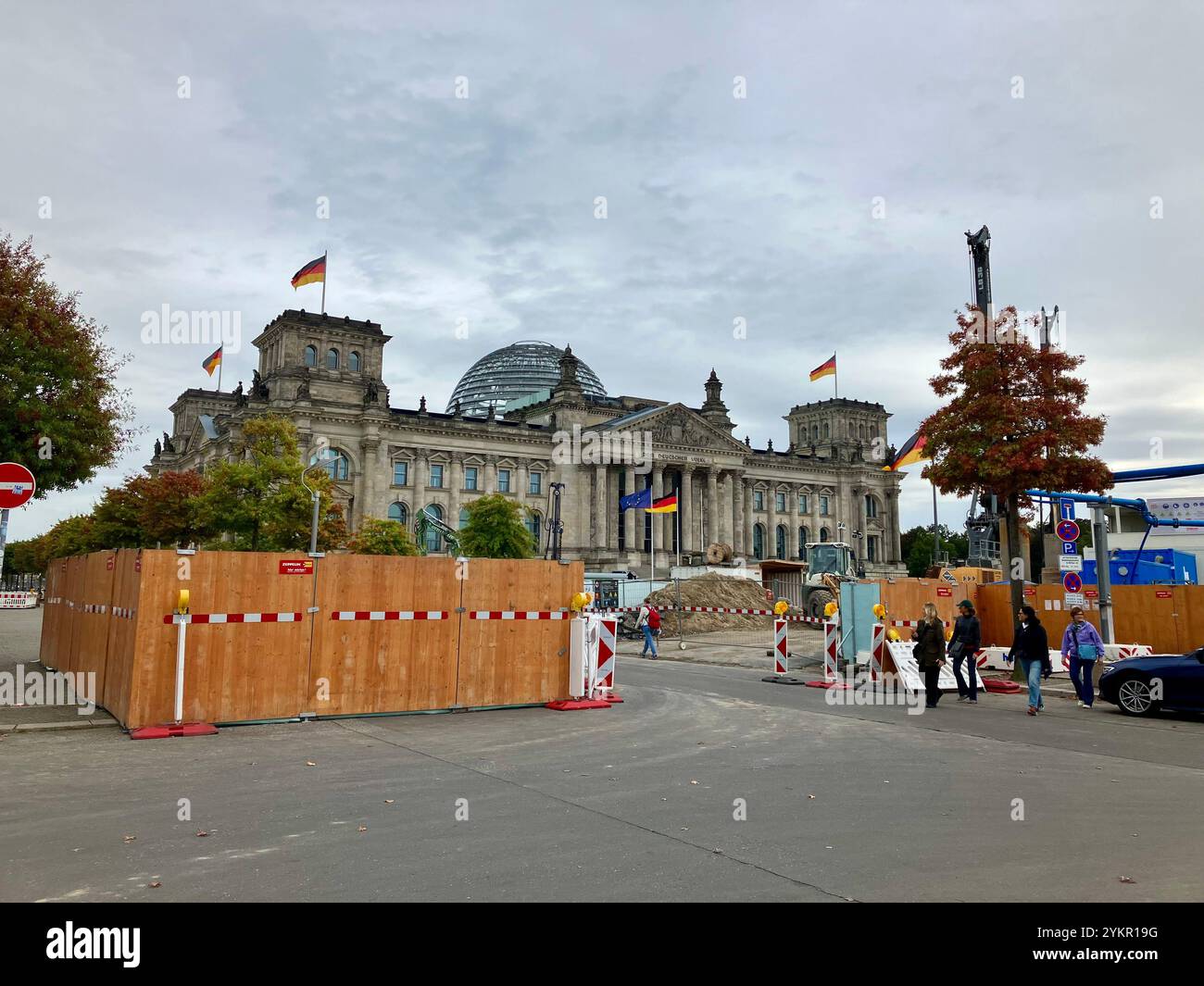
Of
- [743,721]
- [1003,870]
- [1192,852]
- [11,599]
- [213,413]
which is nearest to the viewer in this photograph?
[1003,870]

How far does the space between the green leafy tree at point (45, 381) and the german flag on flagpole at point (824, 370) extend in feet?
211

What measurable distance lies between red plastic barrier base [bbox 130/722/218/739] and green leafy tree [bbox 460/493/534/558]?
5037cm

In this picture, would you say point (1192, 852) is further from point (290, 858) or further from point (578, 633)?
point (578, 633)

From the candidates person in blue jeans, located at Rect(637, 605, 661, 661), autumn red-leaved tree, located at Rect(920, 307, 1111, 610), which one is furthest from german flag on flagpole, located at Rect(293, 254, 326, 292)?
autumn red-leaved tree, located at Rect(920, 307, 1111, 610)

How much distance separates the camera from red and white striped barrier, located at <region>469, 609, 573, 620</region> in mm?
15391

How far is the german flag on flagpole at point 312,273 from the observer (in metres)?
60.1

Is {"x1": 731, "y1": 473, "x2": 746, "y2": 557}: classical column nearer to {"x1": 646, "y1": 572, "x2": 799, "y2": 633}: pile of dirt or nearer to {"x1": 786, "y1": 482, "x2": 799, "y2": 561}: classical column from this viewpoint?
{"x1": 786, "y1": 482, "x2": 799, "y2": 561}: classical column

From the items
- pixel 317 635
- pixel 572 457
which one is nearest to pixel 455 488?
pixel 572 457

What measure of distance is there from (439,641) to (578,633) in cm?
254

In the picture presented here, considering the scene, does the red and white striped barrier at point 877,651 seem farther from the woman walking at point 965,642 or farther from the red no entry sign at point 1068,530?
the red no entry sign at point 1068,530

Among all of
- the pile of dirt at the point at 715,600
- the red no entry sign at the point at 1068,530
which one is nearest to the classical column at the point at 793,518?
the pile of dirt at the point at 715,600
